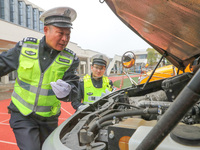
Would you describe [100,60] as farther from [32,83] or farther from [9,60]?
[9,60]

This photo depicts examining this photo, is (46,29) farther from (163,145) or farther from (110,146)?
(163,145)

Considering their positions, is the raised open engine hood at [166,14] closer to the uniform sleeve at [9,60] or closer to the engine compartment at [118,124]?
the engine compartment at [118,124]

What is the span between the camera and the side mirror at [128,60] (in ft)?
5.91

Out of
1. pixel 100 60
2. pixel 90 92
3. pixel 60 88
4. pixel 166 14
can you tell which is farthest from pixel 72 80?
pixel 166 14

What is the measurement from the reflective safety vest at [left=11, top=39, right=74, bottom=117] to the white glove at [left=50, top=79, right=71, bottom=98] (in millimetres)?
104

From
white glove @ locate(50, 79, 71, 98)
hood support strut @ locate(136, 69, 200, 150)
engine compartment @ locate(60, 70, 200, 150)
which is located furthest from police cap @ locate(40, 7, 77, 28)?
hood support strut @ locate(136, 69, 200, 150)

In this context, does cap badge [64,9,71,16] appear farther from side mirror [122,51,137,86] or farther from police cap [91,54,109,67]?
police cap [91,54,109,67]

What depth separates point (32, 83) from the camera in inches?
63.2

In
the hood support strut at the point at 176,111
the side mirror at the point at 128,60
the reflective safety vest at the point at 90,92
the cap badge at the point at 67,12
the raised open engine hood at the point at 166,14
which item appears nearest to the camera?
the hood support strut at the point at 176,111

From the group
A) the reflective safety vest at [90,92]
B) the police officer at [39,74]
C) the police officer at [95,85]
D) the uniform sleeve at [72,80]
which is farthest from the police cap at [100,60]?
the police officer at [39,74]

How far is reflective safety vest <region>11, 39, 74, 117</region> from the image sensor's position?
1578 millimetres

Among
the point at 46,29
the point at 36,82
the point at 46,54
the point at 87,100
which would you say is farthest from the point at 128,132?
the point at 87,100

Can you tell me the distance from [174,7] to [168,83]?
A: 2.60 ft

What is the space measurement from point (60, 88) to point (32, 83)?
302 millimetres
